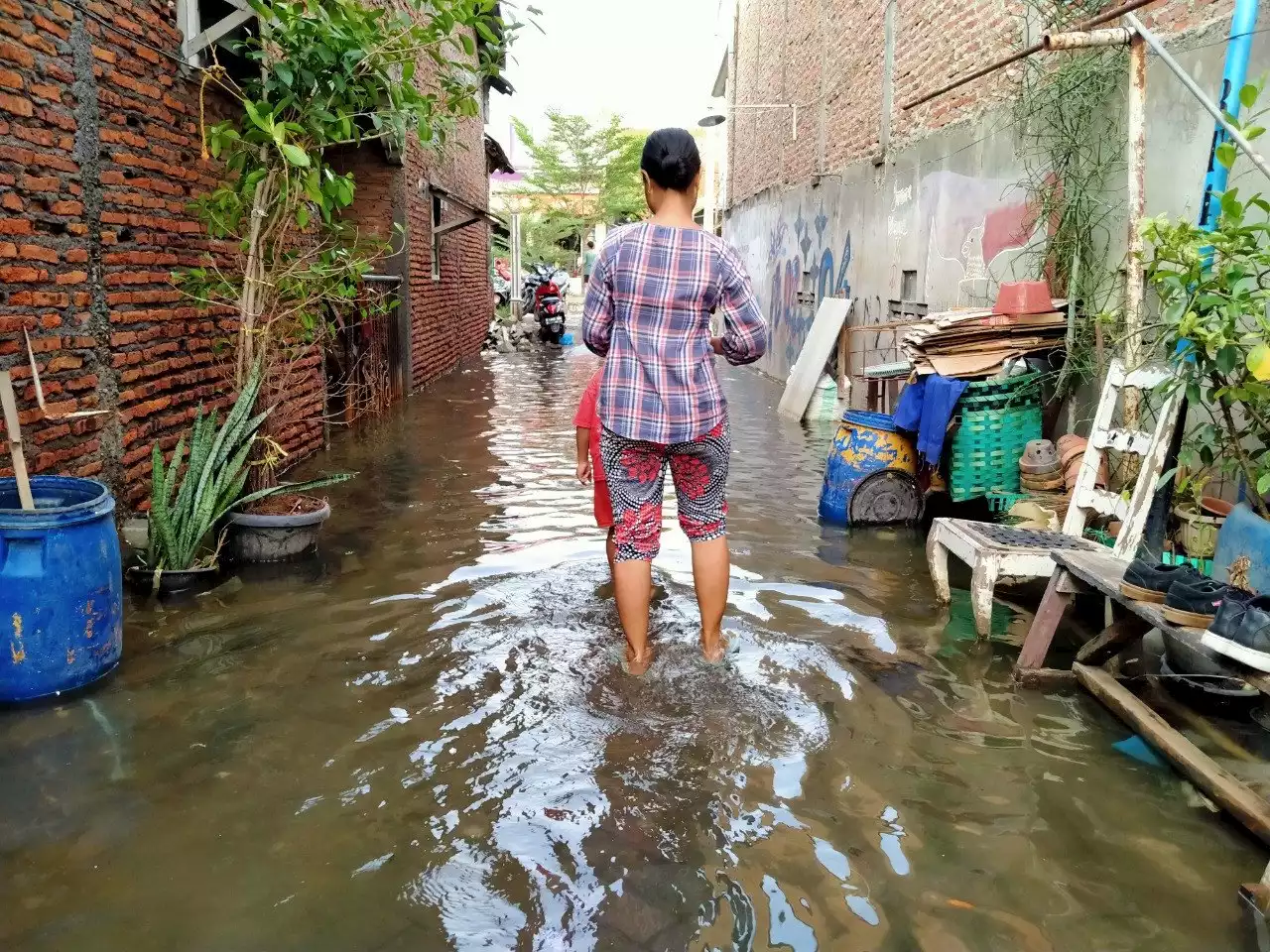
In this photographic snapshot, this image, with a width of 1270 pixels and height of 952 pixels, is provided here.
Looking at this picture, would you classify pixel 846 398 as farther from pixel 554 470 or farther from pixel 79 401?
pixel 79 401

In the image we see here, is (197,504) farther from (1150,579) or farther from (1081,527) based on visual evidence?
(1081,527)

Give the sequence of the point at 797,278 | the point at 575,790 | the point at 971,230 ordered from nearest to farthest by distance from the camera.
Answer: the point at 575,790 < the point at 971,230 < the point at 797,278

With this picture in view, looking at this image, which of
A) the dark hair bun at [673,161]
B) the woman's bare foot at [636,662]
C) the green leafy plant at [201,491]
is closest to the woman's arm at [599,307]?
the dark hair bun at [673,161]

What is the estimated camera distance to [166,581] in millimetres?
4258

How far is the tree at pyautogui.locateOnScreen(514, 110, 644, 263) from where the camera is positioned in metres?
38.7

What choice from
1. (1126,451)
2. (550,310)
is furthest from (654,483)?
(550,310)

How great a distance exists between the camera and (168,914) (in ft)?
6.95

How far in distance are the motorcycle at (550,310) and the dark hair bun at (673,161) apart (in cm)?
1762

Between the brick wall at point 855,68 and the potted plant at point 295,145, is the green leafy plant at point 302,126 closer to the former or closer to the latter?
the potted plant at point 295,145

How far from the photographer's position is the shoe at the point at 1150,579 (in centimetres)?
300

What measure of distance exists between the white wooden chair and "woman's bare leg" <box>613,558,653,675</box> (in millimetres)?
1430

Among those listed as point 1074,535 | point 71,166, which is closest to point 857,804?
point 1074,535

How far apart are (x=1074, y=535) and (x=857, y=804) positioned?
84.5 inches

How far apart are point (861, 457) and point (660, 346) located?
9.45 ft
